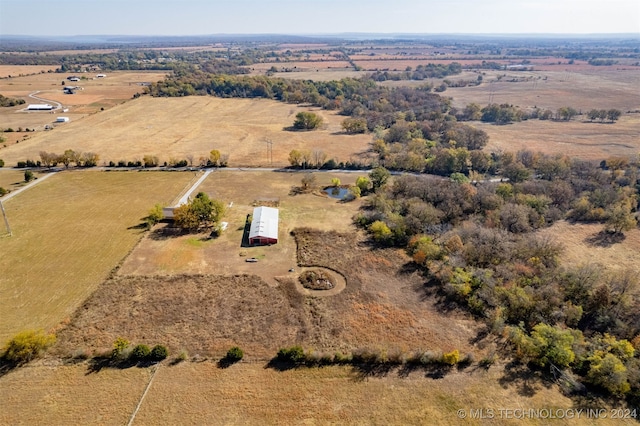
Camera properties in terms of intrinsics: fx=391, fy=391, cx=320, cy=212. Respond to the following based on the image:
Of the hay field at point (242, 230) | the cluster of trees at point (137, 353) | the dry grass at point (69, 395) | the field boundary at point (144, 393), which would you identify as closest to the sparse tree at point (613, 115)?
the hay field at point (242, 230)

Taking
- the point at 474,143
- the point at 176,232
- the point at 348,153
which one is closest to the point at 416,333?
the point at 176,232

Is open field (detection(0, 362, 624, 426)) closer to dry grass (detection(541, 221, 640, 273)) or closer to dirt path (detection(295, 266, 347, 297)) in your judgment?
dirt path (detection(295, 266, 347, 297))

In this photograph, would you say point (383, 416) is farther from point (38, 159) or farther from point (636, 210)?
point (38, 159)

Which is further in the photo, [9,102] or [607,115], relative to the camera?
[9,102]

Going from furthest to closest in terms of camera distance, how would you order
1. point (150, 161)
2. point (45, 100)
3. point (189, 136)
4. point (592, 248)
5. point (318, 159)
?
point (45, 100)
point (189, 136)
point (318, 159)
point (150, 161)
point (592, 248)

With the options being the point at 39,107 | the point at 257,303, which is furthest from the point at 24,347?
the point at 39,107

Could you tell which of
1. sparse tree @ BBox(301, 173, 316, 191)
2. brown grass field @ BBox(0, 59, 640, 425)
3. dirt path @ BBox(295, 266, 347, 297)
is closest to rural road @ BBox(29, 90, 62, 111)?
brown grass field @ BBox(0, 59, 640, 425)

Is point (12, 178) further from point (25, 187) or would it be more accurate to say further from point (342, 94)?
point (342, 94)
